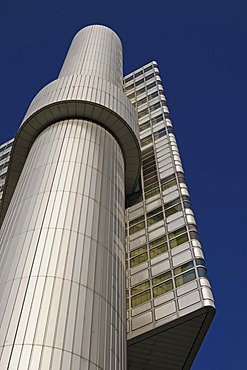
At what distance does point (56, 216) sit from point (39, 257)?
2.84 metres

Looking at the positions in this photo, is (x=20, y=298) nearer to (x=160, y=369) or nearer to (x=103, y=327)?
(x=103, y=327)

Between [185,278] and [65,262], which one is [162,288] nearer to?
[185,278]

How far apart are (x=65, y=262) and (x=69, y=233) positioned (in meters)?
1.92

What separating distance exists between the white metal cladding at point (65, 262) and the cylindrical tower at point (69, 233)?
0.04 metres

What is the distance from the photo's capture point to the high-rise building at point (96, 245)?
55.3 ft

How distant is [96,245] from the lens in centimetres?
2122

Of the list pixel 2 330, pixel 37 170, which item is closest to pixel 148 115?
pixel 37 170

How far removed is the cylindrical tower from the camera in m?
16.2

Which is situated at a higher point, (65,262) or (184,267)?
(184,267)

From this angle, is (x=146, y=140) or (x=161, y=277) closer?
(x=161, y=277)

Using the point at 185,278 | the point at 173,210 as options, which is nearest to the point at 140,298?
the point at 185,278

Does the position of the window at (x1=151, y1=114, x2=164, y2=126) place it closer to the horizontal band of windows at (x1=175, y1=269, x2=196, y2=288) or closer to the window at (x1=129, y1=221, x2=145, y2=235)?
the window at (x1=129, y1=221, x2=145, y2=235)

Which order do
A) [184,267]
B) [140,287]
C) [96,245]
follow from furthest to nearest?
[140,287], [184,267], [96,245]

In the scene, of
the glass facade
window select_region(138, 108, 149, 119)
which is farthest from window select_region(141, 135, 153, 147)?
window select_region(138, 108, 149, 119)
